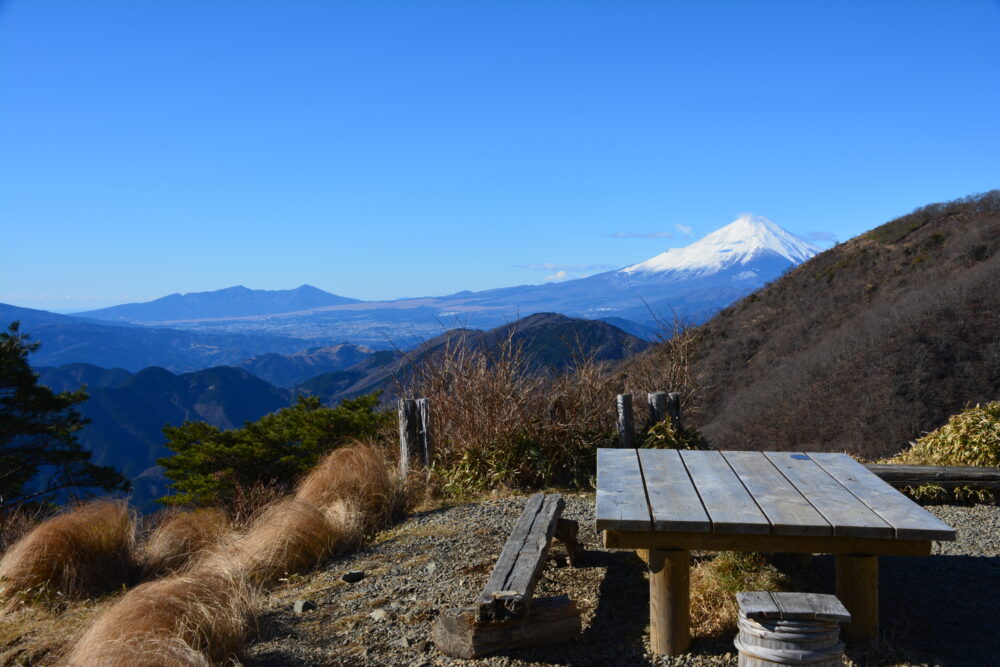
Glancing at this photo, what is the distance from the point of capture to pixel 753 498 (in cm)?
325

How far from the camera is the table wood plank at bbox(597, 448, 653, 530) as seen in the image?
2.90 meters

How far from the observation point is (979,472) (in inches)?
229

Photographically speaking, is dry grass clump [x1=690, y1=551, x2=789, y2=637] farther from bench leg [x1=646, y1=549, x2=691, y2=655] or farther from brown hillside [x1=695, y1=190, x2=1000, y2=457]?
brown hillside [x1=695, y1=190, x2=1000, y2=457]

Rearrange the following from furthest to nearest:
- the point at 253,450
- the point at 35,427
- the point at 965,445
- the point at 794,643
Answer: the point at 35,427
the point at 253,450
the point at 965,445
the point at 794,643

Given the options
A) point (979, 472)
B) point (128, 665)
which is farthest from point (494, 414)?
point (128, 665)

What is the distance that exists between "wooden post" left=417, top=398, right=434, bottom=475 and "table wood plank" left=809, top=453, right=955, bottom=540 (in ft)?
11.9

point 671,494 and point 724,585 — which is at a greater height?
point 671,494

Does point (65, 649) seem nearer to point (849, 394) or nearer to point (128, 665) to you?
point (128, 665)

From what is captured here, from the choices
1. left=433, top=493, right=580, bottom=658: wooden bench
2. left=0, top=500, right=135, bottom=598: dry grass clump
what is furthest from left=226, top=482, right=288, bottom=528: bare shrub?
left=433, top=493, right=580, bottom=658: wooden bench

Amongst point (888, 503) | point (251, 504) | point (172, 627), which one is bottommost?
point (251, 504)

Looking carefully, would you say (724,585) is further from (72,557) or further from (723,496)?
(72,557)

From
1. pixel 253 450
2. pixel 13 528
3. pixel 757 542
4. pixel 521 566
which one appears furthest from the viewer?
pixel 253 450

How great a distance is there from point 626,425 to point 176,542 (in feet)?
12.1

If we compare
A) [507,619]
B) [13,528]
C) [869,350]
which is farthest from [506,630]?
[869,350]
